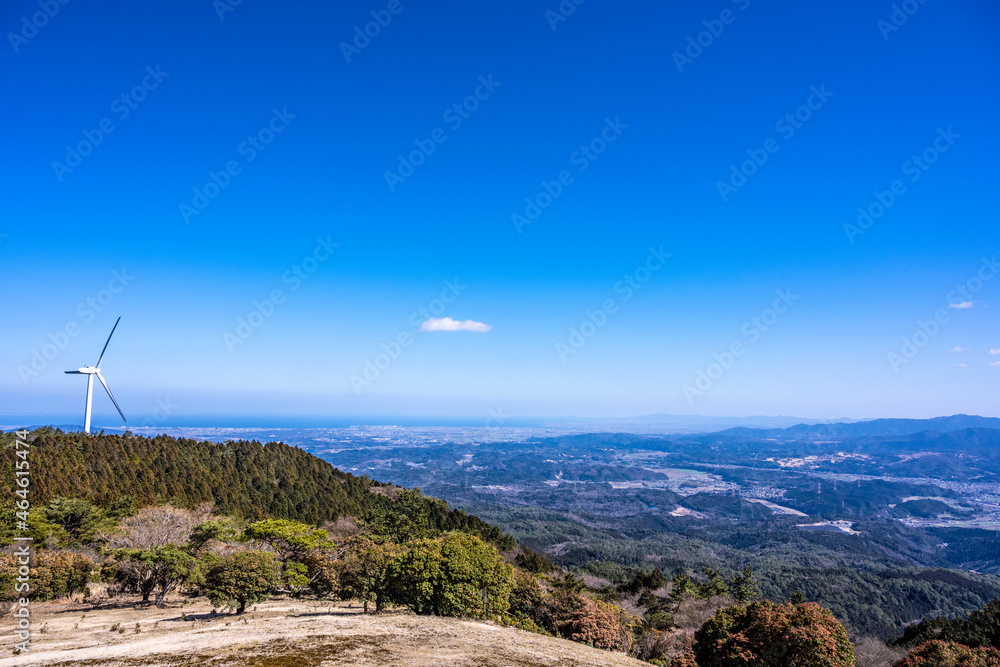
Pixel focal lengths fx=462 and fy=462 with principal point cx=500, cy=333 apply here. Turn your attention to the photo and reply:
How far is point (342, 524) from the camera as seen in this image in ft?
190

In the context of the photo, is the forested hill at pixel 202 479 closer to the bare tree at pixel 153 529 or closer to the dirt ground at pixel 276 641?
the bare tree at pixel 153 529

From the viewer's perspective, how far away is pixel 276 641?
17.9 meters

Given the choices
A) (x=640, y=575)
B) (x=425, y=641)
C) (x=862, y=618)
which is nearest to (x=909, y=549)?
(x=862, y=618)

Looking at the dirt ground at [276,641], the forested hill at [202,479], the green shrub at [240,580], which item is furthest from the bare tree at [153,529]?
the green shrub at [240,580]

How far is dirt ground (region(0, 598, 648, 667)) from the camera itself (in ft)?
52.0

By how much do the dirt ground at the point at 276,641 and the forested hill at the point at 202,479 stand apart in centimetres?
2838

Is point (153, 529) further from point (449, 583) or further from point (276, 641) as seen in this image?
point (449, 583)

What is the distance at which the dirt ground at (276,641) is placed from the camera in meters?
15.9

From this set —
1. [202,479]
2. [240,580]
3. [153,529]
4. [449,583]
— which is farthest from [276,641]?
[202,479]

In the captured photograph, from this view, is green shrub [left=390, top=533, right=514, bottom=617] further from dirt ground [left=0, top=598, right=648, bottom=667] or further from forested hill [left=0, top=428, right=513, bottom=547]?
forested hill [left=0, top=428, right=513, bottom=547]

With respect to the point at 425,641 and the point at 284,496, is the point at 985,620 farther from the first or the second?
the point at 284,496

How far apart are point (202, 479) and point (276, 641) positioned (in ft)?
183

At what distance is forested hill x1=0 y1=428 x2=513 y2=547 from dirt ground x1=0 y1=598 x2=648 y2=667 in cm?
2838

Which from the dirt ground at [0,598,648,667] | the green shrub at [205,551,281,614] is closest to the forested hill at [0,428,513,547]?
the dirt ground at [0,598,648,667]
